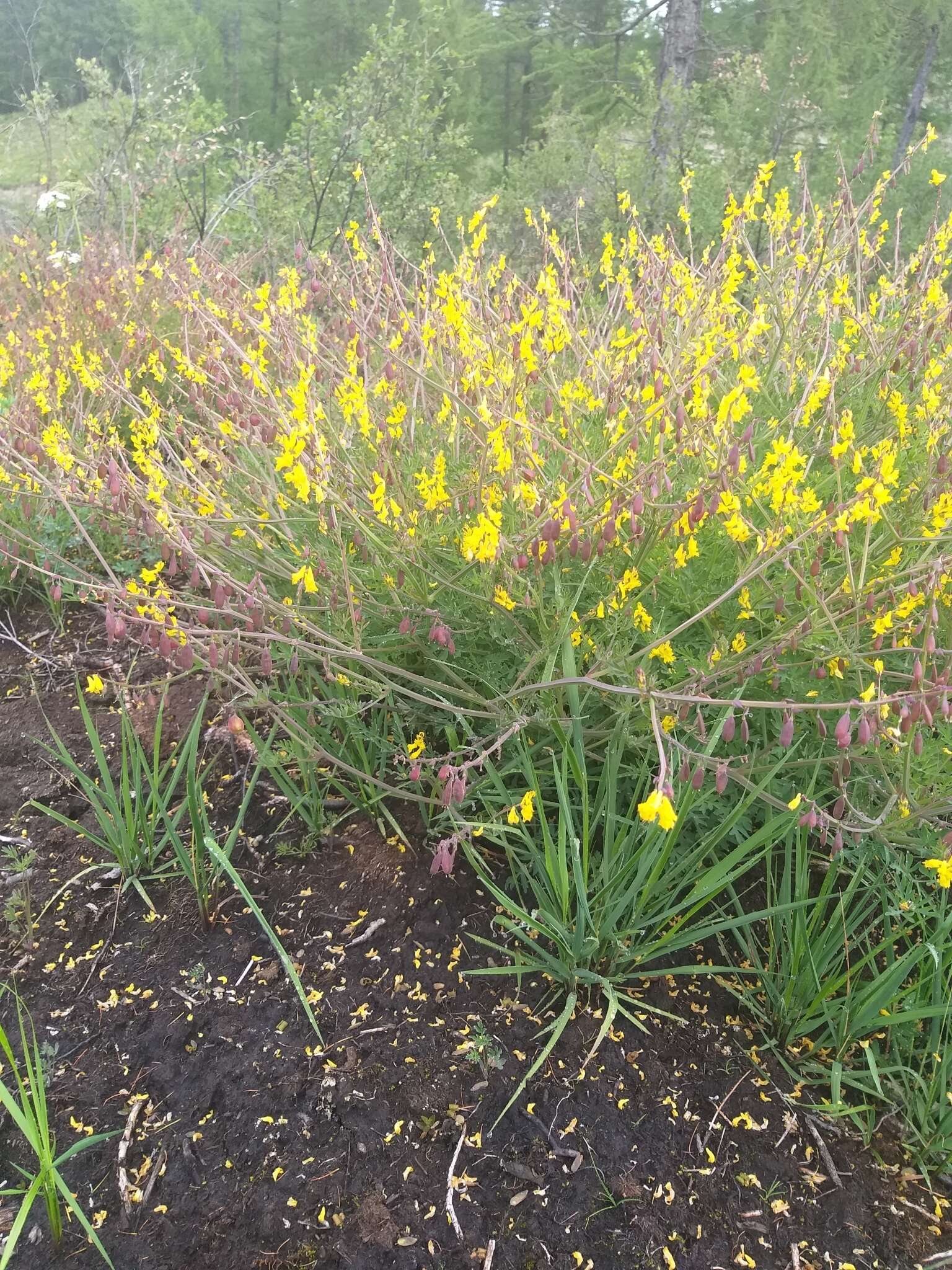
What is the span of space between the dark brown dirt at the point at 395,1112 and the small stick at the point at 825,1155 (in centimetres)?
1

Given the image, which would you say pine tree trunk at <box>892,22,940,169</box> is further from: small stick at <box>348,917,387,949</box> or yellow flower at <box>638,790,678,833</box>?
yellow flower at <box>638,790,678,833</box>

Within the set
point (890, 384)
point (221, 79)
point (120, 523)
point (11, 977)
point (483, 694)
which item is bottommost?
point (11, 977)

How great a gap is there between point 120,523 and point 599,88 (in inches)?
799

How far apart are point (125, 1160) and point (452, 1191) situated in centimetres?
71

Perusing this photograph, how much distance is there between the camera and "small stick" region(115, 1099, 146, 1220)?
5.33 feet

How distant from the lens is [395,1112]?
1771 mm

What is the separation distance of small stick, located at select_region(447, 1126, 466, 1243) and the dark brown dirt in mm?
10

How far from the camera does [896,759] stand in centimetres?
187

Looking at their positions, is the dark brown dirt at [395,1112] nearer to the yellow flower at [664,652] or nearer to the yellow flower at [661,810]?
the yellow flower at [664,652]

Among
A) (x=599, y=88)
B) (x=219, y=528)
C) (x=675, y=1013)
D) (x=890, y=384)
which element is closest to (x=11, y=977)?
(x=219, y=528)

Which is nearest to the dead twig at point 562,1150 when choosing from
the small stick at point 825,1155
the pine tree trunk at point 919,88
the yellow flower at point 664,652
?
the small stick at point 825,1155

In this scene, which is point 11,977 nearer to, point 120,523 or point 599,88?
point 120,523

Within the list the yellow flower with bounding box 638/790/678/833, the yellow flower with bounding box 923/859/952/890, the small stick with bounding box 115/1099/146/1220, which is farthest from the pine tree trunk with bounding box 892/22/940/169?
the small stick with bounding box 115/1099/146/1220

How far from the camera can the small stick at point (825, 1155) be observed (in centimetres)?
170
